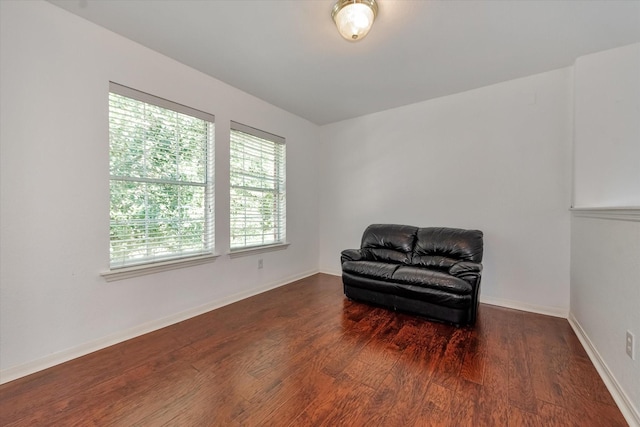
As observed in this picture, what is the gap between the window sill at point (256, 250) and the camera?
10.6 feet

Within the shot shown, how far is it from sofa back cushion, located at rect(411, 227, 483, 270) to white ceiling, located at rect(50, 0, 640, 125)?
5.89 feet

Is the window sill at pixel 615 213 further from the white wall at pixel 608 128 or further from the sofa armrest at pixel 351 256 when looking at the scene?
the sofa armrest at pixel 351 256

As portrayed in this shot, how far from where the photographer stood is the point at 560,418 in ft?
4.65

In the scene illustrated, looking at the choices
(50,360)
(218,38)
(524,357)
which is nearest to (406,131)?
(218,38)

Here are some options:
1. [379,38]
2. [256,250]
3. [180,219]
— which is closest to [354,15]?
[379,38]

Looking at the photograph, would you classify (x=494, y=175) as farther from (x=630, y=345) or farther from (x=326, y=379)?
(x=326, y=379)

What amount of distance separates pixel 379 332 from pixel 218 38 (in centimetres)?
304

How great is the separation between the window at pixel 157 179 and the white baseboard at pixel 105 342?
1.97 feet

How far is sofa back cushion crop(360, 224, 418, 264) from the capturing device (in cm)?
337

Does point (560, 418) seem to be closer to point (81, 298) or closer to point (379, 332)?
point (379, 332)

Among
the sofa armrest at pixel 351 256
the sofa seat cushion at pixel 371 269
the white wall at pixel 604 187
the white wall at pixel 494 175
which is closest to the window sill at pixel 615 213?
the white wall at pixel 604 187

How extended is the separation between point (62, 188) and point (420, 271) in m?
3.26

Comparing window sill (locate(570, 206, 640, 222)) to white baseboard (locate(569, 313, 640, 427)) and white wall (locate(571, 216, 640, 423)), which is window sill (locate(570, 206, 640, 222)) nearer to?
white wall (locate(571, 216, 640, 423))

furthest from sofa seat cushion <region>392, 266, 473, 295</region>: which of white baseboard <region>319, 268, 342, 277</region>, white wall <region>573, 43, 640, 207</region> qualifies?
white baseboard <region>319, 268, 342, 277</region>
